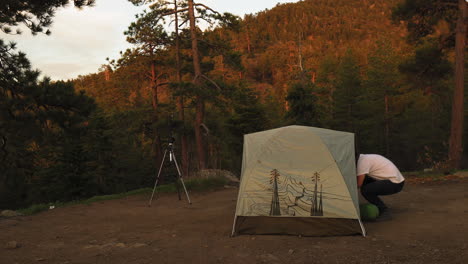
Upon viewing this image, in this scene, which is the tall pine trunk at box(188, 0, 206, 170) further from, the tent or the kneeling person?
the kneeling person

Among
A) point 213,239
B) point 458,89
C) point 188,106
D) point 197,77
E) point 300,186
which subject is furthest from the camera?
point 188,106

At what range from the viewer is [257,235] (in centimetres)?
561

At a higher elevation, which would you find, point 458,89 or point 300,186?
point 458,89

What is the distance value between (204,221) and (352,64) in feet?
122

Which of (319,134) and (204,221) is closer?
(319,134)

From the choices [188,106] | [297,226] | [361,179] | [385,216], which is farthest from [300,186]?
[188,106]

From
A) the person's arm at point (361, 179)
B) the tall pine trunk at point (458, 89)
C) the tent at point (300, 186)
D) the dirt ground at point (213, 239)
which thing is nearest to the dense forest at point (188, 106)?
the tall pine trunk at point (458, 89)

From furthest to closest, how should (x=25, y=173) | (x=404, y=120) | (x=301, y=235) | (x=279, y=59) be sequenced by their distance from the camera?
(x=279, y=59), (x=404, y=120), (x=25, y=173), (x=301, y=235)

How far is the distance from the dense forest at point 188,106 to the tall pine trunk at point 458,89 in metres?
0.04

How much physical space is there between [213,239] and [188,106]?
12.7 m

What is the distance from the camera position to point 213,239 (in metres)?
5.54

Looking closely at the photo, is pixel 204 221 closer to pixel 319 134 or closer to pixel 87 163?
pixel 319 134

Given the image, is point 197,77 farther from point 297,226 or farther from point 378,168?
point 297,226

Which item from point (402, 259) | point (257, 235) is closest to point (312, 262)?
point (402, 259)
